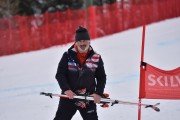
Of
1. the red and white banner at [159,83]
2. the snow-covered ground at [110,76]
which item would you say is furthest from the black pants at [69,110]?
the snow-covered ground at [110,76]

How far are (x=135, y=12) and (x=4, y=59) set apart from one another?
357 inches

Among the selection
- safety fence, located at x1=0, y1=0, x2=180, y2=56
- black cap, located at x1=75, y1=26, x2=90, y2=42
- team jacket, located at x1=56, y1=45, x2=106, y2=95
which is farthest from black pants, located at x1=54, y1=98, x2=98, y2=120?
safety fence, located at x1=0, y1=0, x2=180, y2=56

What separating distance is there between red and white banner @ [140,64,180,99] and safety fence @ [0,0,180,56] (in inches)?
526

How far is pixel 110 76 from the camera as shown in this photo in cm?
1020

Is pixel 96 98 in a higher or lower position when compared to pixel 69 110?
higher

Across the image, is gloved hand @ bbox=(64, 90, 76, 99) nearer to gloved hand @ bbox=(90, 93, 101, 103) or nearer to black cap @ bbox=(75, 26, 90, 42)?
gloved hand @ bbox=(90, 93, 101, 103)

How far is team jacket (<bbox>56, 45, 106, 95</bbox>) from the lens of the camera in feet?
14.3

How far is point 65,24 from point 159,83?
1548 centimetres

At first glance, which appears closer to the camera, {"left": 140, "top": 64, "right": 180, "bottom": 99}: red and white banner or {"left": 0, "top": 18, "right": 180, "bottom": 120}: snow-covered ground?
{"left": 140, "top": 64, "right": 180, "bottom": 99}: red and white banner

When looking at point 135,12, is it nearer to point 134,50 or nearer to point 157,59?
point 134,50

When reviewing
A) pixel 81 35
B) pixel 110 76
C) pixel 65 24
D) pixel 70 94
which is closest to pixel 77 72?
pixel 70 94

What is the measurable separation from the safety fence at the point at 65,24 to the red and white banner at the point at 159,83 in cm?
1336

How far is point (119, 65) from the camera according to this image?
1165 cm

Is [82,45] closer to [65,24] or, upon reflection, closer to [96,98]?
Result: [96,98]
